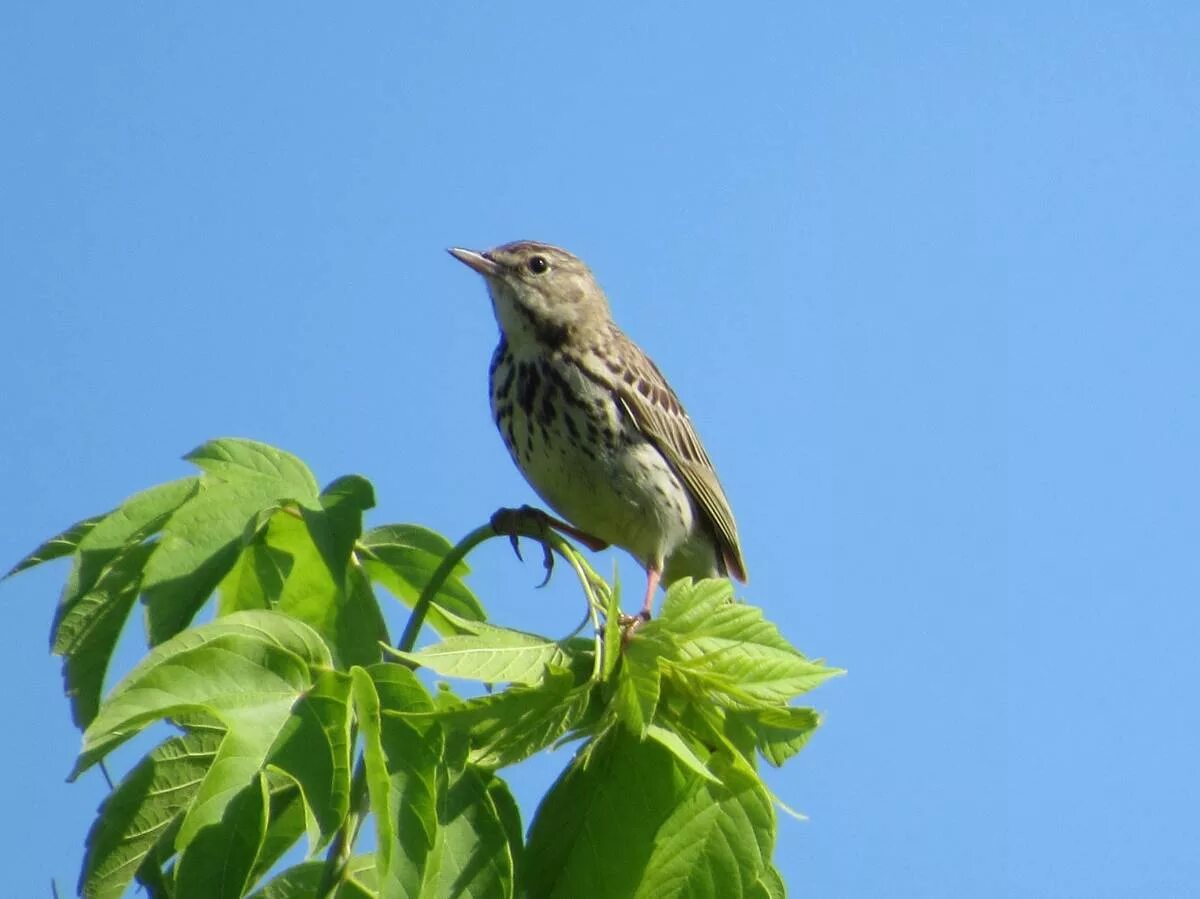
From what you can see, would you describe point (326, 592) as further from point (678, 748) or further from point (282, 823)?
point (678, 748)

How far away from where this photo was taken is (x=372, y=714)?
112 inches

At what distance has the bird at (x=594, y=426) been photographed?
288 inches

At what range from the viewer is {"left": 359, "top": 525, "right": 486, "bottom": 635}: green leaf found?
383 centimetres

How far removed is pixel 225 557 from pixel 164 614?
18cm

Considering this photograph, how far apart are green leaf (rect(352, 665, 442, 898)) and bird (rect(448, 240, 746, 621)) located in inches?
152

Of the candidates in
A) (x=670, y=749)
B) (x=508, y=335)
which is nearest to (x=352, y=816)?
(x=670, y=749)

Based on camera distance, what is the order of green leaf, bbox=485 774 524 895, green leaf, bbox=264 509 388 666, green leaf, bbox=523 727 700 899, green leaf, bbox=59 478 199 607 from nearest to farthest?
1. green leaf, bbox=485 774 524 895
2. green leaf, bbox=523 727 700 899
3. green leaf, bbox=59 478 199 607
4. green leaf, bbox=264 509 388 666

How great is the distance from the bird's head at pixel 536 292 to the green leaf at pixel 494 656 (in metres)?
4.46

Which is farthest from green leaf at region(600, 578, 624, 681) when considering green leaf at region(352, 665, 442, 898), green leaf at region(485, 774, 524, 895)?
green leaf at region(352, 665, 442, 898)

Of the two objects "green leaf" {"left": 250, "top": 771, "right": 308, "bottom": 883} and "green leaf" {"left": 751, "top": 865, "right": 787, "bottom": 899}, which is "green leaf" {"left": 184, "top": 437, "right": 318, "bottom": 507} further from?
"green leaf" {"left": 751, "top": 865, "right": 787, "bottom": 899}

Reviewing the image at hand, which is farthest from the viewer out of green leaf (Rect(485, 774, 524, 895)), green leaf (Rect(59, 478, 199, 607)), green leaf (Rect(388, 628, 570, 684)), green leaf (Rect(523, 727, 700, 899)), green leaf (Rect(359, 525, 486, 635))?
green leaf (Rect(359, 525, 486, 635))

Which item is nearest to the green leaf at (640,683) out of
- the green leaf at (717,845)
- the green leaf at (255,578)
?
the green leaf at (717,845)

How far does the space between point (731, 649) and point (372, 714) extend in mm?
847

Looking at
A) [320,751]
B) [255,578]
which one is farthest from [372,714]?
[255,578]
